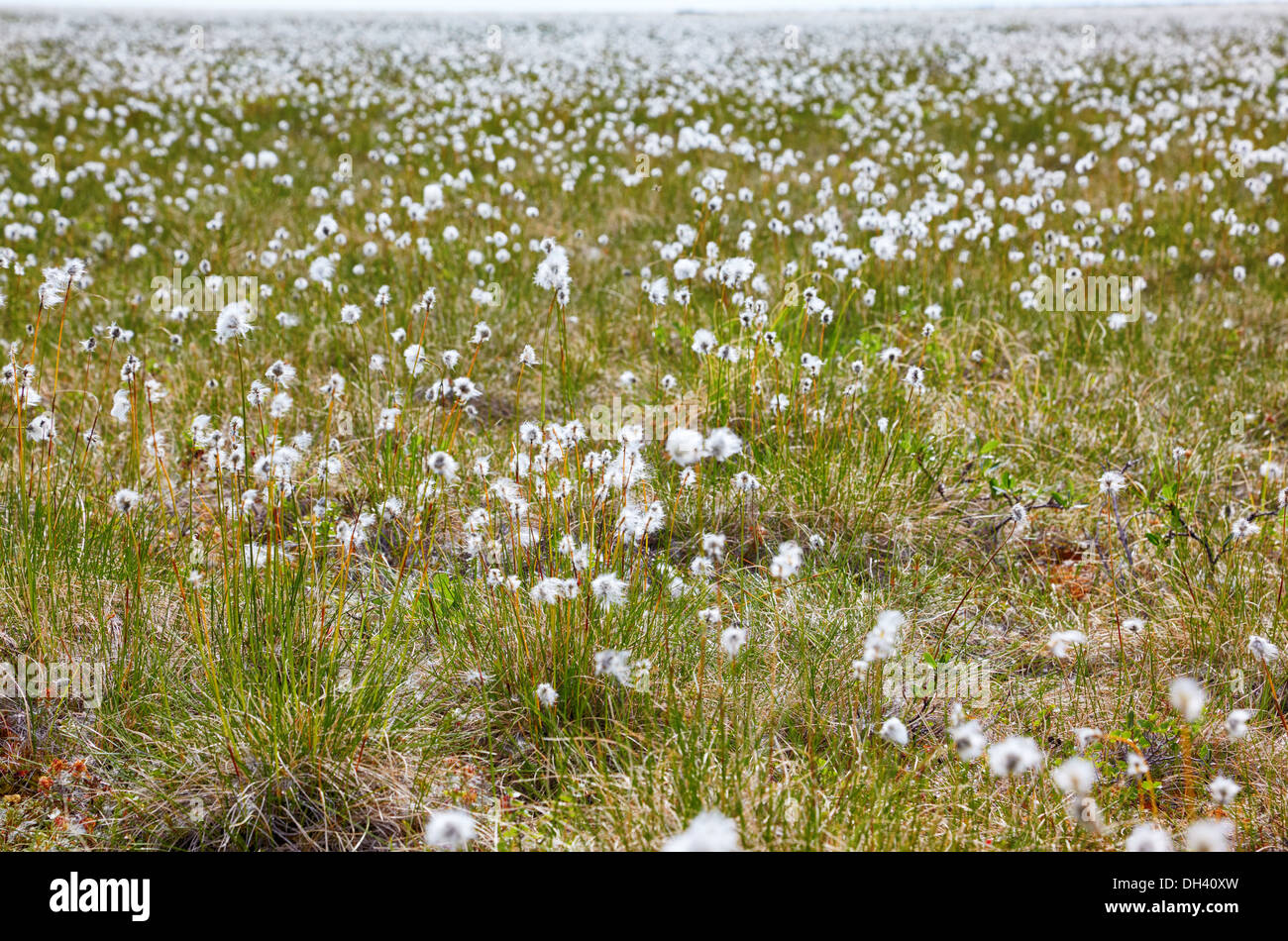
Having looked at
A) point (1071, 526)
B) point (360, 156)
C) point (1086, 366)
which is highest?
point (360, 156)

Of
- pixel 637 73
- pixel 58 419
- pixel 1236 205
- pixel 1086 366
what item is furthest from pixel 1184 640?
pixel 637 73

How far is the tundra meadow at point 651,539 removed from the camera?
2342mm

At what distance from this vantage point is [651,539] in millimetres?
3775

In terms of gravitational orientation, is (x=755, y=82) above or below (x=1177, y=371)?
above

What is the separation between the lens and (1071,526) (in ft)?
12.5

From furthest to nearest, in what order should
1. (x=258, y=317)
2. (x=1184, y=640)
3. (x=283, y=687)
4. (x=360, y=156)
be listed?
(x=360, y=156), (x=258, y=317), (x=1184, y=640), (x=283, y=687)

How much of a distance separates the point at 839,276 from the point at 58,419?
4.30 meters

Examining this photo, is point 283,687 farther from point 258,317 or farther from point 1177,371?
point 1177,371

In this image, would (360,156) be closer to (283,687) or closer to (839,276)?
(839,276)

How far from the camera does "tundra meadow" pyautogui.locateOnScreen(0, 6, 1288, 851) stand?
92.2 inches

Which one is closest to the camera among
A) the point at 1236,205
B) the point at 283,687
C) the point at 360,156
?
the point at 283,687
